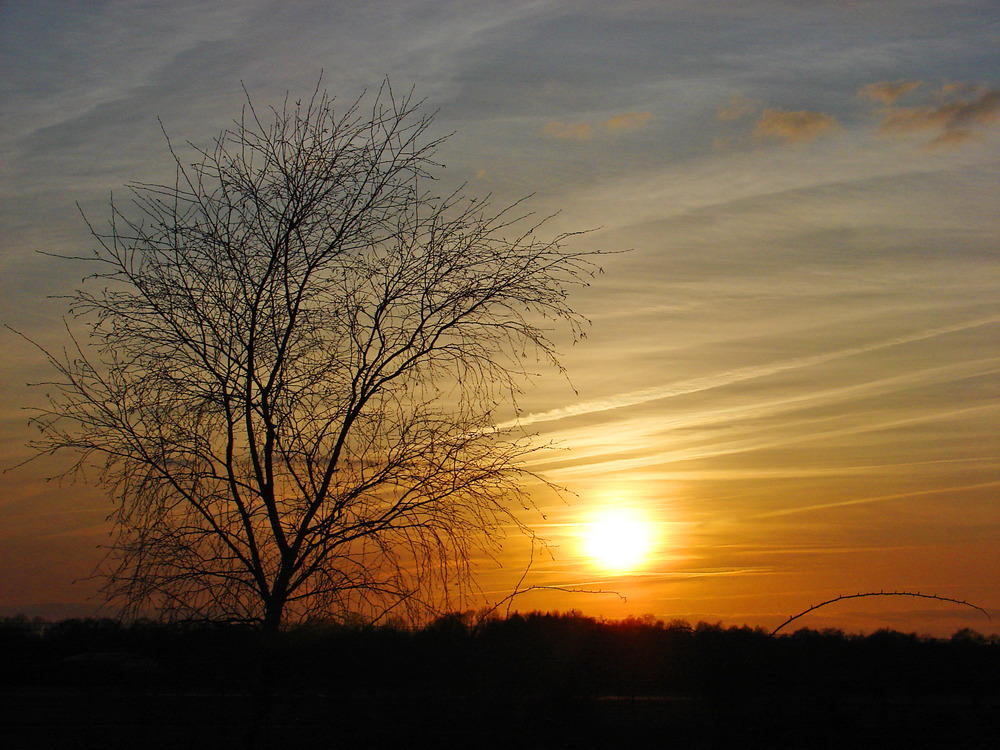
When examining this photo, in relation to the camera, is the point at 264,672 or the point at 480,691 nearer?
the point at 264,672

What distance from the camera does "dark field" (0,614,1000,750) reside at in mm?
6062

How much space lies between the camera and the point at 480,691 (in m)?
6.48

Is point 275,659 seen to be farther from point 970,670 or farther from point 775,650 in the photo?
point 970,670

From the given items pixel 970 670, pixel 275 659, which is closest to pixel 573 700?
pixel 275 659

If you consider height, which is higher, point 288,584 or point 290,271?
point 290,271

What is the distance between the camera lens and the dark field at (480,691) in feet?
19.9

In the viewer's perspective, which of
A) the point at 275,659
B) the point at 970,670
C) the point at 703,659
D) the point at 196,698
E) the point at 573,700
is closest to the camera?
the point at 275,659

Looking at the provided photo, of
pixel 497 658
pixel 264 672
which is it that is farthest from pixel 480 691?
pixel 264 672

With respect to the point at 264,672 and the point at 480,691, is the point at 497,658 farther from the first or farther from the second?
the point at 264,672

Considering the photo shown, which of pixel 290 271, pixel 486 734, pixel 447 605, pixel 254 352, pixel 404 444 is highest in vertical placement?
pixel 290 271

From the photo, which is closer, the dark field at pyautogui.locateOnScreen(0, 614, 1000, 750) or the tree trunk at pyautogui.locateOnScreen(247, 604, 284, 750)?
the tree trunk at pyautogui.locateOnScreen(247, 604, 284, 750)

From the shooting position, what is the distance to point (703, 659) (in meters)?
7.71

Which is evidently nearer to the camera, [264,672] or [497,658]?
[264,672]

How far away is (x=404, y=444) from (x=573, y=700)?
311 cm
